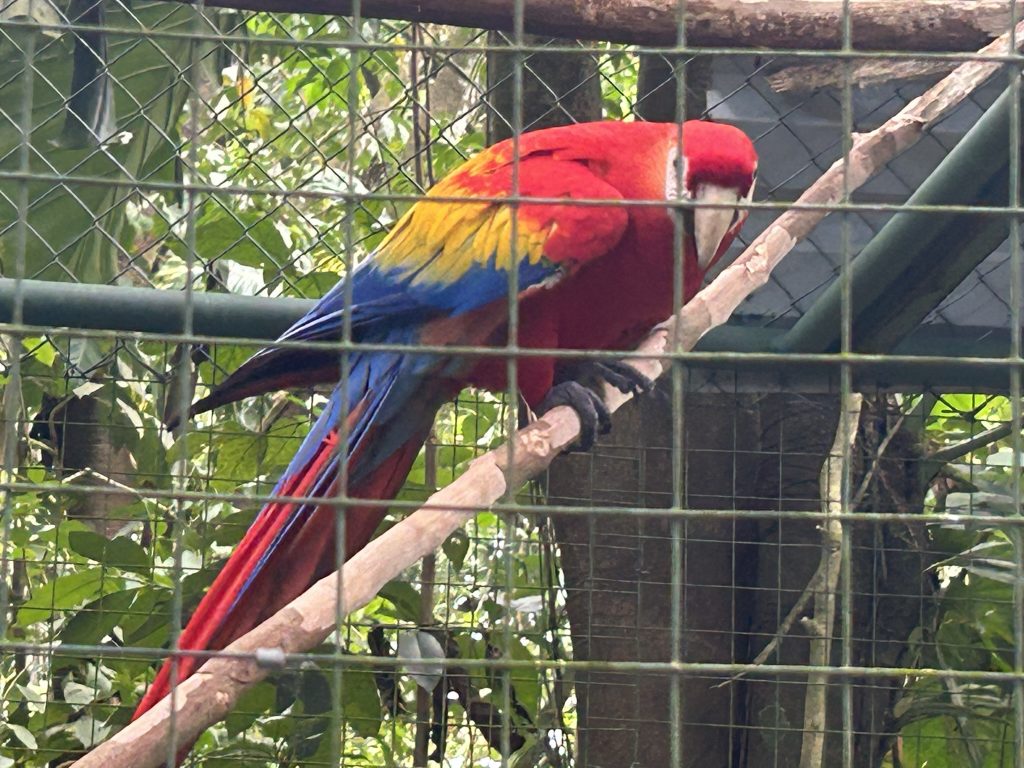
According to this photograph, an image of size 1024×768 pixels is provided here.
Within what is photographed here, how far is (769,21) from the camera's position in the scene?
4.99 feet

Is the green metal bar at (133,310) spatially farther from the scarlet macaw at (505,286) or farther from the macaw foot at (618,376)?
the macaw foot at (618,376)

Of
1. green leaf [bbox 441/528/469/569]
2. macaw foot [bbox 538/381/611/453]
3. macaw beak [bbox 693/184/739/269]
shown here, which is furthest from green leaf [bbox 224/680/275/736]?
macaw beak [bbox 693/184/739/269]

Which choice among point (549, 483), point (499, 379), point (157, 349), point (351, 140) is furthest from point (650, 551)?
point (351, 140)

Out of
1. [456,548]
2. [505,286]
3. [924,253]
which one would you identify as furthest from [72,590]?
[924,253]

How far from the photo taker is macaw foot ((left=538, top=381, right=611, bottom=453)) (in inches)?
58.9

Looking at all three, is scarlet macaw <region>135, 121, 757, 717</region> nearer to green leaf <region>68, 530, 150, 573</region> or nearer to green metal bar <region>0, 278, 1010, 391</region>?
green metal bar <region>0, 278, 1010, 391</region>

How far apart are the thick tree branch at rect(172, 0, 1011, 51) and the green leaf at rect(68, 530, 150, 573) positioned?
0.83 meters

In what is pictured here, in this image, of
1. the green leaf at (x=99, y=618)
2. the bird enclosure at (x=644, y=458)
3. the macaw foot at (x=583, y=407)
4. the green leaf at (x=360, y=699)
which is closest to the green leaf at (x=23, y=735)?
the bird enclosure at (x=644, y=458)

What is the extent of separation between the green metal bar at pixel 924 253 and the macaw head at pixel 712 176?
6.4 inches

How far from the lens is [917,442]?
1879 millimetres

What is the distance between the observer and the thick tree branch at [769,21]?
1.49 metres

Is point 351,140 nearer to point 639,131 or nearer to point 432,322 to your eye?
point 432,322

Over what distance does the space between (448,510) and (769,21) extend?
0.96 meters

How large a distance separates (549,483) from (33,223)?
0.91 meters
